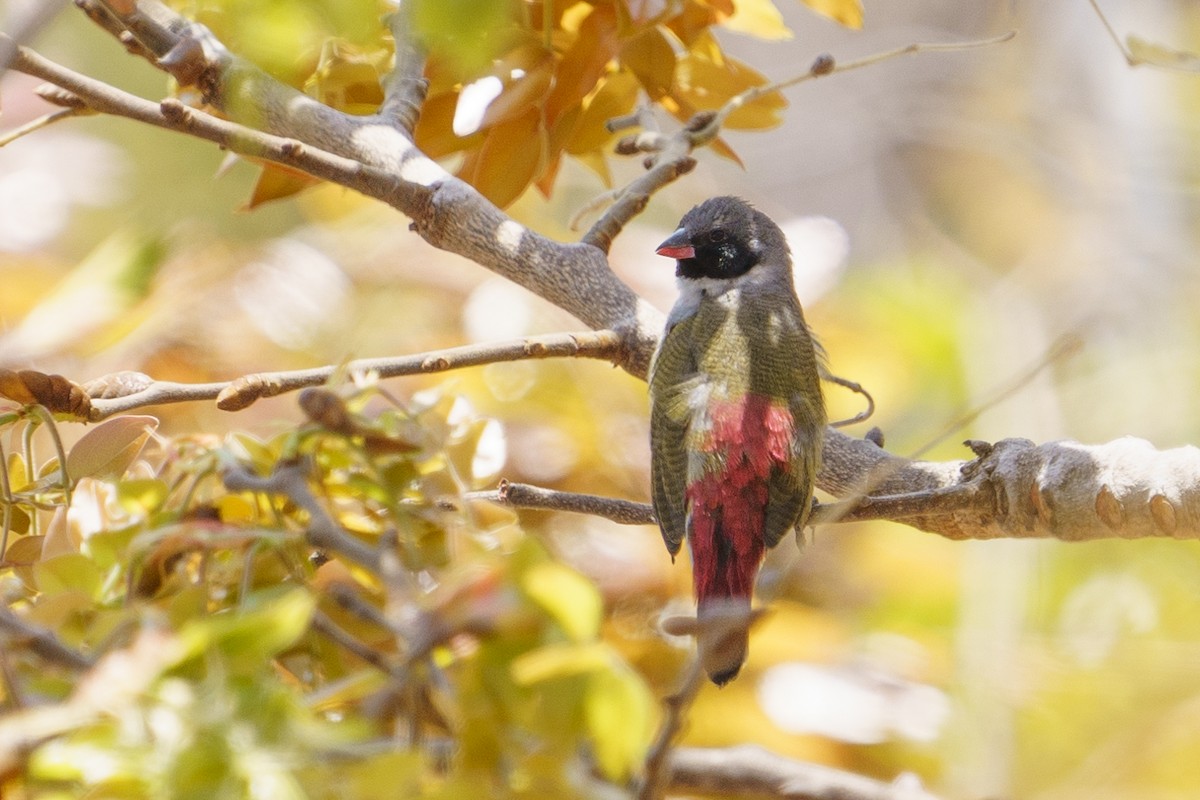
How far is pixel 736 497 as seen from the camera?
6.77 feet

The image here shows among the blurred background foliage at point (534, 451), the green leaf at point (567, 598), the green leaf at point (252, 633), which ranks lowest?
the blurred background foliage at point (534, 451)

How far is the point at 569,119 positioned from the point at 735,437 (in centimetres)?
63

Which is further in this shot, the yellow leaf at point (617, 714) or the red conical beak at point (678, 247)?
the red conical beak at point (678, 247)

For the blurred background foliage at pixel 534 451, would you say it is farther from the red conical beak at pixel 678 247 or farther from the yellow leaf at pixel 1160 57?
the yellow leaf at pixel 1160 57

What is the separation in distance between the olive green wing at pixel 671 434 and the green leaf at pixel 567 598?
1321 millimetres

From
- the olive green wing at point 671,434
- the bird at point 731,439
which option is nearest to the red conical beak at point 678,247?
the bird at point 731,439

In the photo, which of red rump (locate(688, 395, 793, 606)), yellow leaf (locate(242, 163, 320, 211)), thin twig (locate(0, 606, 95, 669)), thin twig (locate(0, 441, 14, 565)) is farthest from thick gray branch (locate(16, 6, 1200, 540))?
thin twig (locate(0, 606, 95, 669))

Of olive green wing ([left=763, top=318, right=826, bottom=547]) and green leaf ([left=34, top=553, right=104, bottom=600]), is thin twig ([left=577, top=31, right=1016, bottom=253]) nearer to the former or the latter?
olive green wing ([left=763, top=318, right=826, bottom=547])

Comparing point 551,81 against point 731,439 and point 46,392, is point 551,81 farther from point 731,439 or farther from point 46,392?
point 46,392

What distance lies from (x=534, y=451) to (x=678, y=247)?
731 millimetres

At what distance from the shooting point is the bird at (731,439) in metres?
2.02

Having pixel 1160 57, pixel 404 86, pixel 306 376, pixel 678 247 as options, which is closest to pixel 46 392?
pixel 306 376

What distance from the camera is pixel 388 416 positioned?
34.1 inches

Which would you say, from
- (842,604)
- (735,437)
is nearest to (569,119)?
(735,437)
